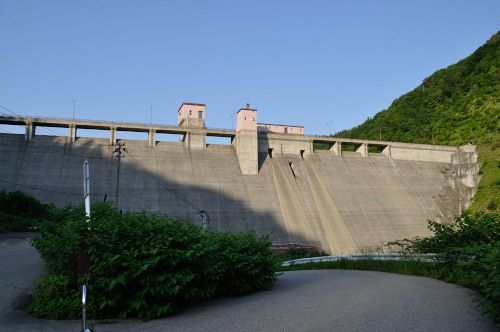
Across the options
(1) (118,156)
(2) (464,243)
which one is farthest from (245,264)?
(1) (118,156)

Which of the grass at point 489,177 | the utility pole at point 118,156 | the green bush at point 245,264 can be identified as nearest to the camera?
the green bush at point 245,264

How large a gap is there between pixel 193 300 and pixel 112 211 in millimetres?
2494

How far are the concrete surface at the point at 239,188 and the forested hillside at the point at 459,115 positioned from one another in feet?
29.6

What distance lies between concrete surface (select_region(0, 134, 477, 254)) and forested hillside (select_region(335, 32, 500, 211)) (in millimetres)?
9037

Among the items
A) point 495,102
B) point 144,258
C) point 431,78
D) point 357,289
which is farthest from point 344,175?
point 431,78

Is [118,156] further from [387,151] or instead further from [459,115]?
[459,115]

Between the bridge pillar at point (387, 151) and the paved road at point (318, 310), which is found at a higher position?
the bridge pillar at point (387, 151)

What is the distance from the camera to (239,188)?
115ft

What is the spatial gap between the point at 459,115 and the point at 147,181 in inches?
1677

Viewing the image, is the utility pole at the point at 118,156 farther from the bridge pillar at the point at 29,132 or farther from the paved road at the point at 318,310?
the paved road at the point at 318,310

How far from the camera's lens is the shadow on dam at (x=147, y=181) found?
31.0 metres

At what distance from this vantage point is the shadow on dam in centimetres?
3097

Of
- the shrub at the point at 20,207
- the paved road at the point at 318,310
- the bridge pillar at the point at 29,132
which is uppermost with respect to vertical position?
the bridge pillar at the point at 29,132

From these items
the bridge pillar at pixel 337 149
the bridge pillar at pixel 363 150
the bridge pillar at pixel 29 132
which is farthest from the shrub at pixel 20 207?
the bridge pillar at pixel 363 150
